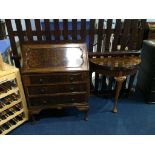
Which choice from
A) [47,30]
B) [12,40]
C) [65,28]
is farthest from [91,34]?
[12,40]

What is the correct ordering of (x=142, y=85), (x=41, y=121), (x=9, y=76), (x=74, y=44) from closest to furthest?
(x=9, y=76) → (x=74, y=44) → (x=41, y=121) → (x=142, y=85)

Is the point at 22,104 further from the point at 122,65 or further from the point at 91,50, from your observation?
the point at 122,65

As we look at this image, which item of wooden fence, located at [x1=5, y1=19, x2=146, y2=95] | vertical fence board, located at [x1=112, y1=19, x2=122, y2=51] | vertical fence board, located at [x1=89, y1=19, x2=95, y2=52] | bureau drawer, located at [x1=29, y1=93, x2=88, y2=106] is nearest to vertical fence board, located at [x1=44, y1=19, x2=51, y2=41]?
wooden fence, located at [x1=5, y1=19, x2=146, y2=95]

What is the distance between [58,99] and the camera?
2025mm

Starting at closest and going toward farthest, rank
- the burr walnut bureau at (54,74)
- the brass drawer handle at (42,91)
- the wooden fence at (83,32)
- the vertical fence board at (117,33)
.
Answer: the burr walnut bureau at (54,74), the brass drawer handle at (42,91), the wooden fence at (83,32), the vertical fence board at (117,33)

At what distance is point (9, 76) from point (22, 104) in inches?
17.6

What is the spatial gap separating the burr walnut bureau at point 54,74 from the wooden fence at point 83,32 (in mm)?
171

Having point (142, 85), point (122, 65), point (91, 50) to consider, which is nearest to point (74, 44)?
point (91, 50)

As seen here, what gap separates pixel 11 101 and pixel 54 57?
2.49 feet

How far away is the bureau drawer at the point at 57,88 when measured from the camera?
190 centimetres

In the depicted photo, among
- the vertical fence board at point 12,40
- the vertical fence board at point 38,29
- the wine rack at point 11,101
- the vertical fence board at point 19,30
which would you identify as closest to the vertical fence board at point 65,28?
the vertical fence board at point 38,29

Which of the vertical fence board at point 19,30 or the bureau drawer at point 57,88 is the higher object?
the vertical fence board at point 19,30

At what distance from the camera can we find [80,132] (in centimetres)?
205

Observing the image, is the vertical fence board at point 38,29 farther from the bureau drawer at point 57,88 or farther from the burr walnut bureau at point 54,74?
the bureau drawer at point 57,88
